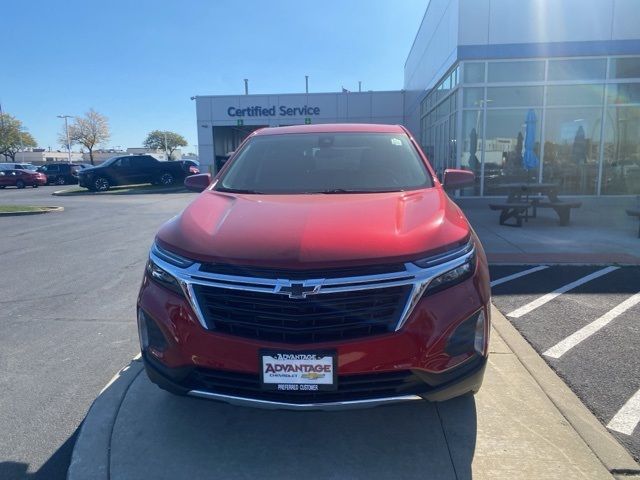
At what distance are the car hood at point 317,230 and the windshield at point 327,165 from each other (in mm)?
336

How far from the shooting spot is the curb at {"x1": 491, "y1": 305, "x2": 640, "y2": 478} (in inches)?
101

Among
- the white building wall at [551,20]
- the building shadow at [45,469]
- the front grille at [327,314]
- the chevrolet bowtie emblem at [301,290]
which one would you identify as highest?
the white building wall at [551,20]

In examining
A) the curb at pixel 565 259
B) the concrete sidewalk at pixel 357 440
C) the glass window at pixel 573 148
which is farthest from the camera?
the glass window at pixel 573 148

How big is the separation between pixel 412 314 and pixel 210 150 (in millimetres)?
30254

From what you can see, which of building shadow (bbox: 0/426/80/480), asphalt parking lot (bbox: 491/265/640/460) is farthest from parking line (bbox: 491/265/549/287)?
building shadow (bbox: 0/426/80/480)

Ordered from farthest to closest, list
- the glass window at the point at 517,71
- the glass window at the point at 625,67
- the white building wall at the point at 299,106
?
the white building wall at the point at 299,106 → the glass window at the point at 517,71 → the glass window at the point at 625,67

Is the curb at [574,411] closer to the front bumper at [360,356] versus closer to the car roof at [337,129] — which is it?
the front bumper at [360,356]

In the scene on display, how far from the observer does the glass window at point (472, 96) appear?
1272 cm

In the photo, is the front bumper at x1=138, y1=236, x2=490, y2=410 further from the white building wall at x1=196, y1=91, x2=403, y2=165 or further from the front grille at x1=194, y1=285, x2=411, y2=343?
the white building wall at x1=196, y1=91, x2=403, y2=165

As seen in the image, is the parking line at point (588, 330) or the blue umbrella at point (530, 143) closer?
the parking line at point (588, 330)

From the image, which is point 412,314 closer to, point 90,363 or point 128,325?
point 90,363

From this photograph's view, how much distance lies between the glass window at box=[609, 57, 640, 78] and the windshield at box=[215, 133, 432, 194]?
11.0 m

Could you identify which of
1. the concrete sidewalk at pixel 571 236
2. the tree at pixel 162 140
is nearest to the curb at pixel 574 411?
the concrete sidewalk at pixel 571 236

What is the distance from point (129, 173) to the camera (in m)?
26.7
